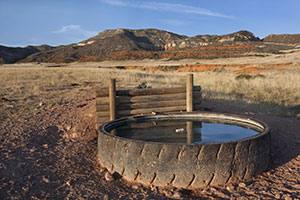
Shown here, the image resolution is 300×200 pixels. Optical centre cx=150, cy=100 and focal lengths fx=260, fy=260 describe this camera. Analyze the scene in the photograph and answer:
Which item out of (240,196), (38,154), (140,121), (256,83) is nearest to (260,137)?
(240,196)

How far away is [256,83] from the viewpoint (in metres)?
13.6

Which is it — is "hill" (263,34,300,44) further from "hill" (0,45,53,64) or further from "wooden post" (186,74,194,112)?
"hill" (0,45,53,64)

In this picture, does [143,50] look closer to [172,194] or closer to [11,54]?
[11,54]

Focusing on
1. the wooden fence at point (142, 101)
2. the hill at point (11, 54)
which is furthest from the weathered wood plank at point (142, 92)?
the hill at point (11, 54)

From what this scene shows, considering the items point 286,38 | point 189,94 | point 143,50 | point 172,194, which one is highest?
point 286,38

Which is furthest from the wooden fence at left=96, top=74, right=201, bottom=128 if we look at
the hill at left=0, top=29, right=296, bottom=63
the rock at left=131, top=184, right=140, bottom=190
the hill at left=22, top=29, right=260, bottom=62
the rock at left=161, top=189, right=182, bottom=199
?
the hill at left=22, top=29, right=260, bottom=62

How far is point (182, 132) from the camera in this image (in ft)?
16.3

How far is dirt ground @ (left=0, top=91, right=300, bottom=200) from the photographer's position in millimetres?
3365

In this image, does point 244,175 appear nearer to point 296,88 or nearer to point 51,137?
point 51,137

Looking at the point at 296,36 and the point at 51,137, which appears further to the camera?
the point at 296,36

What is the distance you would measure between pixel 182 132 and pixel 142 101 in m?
1.36

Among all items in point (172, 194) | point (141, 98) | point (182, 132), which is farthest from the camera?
point (141, 98)

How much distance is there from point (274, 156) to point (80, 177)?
3.34 metres

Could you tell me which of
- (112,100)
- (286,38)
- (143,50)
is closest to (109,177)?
(112,100)
